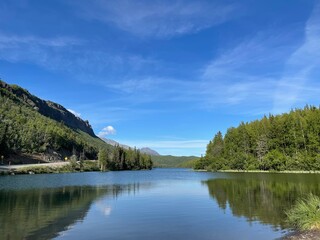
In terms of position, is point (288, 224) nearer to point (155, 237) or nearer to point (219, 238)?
point (219, 238)

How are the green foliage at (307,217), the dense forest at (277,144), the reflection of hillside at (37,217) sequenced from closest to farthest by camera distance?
the green foliage at (307,217) < the reflection of hillside at (37,217) < the dense forest at (277,144)

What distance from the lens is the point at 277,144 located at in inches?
6496

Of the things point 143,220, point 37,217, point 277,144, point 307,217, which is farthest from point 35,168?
point 307,217

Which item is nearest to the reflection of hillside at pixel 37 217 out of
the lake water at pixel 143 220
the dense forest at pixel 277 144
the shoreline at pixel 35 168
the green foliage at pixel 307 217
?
the lake water at pixel 143 220

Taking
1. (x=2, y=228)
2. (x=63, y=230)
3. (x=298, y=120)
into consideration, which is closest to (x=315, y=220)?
(x=63, y=230)

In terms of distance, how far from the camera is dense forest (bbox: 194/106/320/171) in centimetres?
14438

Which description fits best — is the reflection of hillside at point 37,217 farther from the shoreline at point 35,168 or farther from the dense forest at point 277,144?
the dense forest at point 277,144

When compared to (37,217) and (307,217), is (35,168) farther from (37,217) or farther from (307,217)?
(307,217)

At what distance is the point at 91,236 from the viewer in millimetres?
23594

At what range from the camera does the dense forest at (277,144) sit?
5684 inches

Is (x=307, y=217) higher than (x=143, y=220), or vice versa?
(x=307, y=217)

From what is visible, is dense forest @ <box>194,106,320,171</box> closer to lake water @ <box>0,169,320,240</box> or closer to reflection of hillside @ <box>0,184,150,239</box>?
lake water @ <box>0,169,320,240</box>

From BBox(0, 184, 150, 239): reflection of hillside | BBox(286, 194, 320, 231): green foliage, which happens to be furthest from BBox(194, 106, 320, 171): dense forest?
BBox(0, 184, 150, 239): reflection of hillside

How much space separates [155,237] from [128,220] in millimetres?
7593
